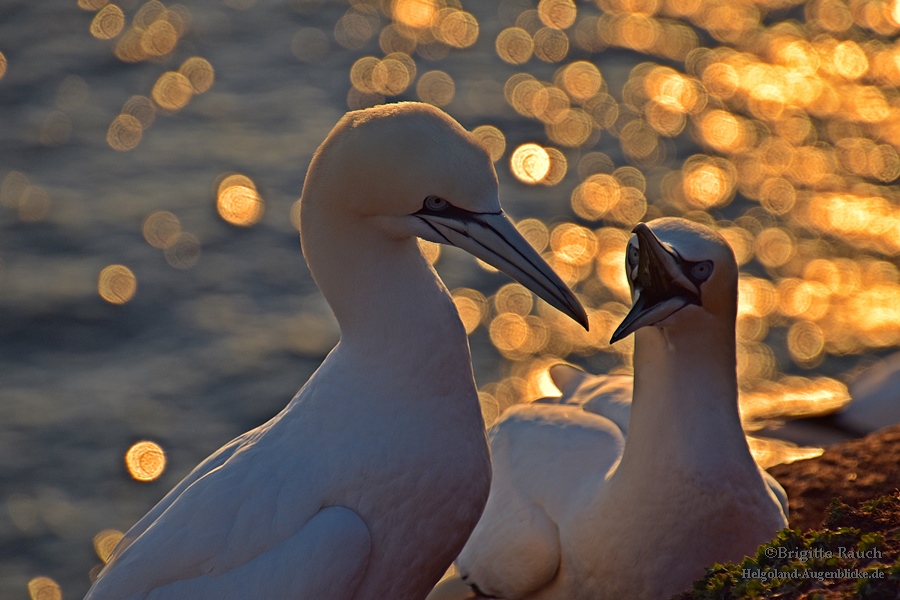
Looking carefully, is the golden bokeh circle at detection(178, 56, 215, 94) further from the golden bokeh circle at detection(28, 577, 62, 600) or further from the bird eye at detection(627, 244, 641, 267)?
the bird eye at detection(627, 244, 641, 267)

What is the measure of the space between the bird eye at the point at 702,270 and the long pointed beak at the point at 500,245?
0.68 metres

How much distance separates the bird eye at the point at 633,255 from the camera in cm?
443

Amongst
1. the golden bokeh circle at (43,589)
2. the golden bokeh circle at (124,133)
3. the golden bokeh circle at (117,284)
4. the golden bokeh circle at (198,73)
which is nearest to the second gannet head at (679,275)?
the golden bokeh circle at (43,589)

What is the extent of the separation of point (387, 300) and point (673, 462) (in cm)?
128

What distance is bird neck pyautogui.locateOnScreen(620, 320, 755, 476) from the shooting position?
4.52m

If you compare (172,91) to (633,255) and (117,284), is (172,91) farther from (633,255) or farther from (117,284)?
(633,255)

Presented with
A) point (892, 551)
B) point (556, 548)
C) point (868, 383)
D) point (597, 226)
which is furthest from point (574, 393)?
point (597, 226)

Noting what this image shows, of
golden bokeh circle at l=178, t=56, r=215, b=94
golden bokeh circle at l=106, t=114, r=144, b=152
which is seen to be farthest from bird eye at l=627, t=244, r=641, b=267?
golden bokeh circle at l=178, t=56, r=215, b=94

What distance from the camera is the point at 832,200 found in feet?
34.0

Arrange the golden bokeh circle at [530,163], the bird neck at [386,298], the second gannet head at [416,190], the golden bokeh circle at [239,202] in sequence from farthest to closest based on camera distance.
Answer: the golden bokeh circle at [530,163] → the golden bokeh circle at [239,202] → the bird neck at [386,298] → the second gannet head at [416,190]

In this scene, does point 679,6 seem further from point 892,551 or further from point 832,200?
point 892,551

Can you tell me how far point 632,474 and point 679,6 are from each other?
29.4 ft

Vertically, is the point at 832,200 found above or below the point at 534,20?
above

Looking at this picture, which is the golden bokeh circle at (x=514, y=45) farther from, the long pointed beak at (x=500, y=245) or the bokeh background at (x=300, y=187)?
the long pointed beak at (x=500, y=245)
